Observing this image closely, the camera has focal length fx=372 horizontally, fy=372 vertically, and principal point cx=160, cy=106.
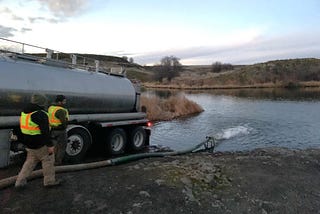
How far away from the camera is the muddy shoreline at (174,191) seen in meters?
7.14

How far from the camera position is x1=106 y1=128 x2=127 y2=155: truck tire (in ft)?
41.7

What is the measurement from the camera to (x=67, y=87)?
11094mm

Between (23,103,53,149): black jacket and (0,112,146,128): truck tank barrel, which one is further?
(0,112,146,128): truck tank barrel

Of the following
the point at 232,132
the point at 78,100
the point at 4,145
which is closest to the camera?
the point at 4,145

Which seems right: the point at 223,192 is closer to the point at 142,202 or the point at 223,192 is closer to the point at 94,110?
the point at 142,202

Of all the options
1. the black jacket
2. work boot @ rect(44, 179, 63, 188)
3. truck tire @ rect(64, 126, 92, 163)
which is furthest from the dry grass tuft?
the black jacket

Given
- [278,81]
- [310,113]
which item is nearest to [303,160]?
[310,113]

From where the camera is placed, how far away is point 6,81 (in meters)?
9.33

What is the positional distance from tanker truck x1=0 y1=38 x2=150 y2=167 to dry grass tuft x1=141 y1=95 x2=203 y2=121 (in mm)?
16131

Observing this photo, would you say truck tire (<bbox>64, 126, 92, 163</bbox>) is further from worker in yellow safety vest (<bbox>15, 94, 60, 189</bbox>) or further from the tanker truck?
worker in yellow safety vest (<bbox>15, 94, 60, 189</bbox>)

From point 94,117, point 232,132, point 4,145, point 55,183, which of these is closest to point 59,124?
point 4,145

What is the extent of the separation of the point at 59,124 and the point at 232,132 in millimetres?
15710

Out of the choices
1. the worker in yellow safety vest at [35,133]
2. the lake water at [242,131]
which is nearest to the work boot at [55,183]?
the worker in yellow safety vest at [35,133]

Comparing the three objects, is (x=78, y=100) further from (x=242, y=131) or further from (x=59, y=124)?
(x=242, y=131)
